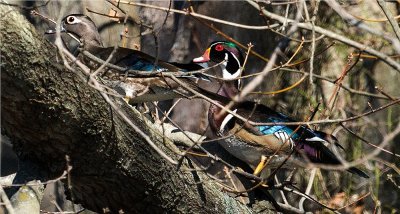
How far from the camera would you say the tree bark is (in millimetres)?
2674

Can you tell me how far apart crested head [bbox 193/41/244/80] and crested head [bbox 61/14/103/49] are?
0.62 m

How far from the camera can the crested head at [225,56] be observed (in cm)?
513

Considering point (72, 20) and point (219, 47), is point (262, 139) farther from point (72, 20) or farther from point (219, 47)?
point (72, 20)

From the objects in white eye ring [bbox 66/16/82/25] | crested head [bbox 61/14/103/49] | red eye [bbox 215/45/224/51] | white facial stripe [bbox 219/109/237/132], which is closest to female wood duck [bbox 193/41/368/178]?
white facial stripe [bbox 219/109/237/132]

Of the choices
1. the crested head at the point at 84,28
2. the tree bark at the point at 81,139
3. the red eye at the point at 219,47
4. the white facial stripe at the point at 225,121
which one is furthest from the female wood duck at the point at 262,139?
the tree bark at the point at 81,139

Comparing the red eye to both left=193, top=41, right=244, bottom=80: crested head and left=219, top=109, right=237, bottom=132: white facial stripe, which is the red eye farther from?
left=219, top=109, right=237, bottom=132: white facial stripe

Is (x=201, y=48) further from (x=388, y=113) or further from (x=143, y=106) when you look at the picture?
(x=143, y=106)

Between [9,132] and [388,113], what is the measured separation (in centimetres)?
392

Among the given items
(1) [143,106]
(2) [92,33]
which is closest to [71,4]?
(2) [92,33]

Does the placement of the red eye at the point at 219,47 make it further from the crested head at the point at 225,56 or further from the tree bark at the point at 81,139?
the tree bark at the point at 81,139

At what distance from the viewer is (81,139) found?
2979 mm

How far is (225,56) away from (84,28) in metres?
0.86

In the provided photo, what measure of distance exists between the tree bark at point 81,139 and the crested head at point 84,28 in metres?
1.82

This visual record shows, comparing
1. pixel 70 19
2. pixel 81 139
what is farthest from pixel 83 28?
pixel 81 139
